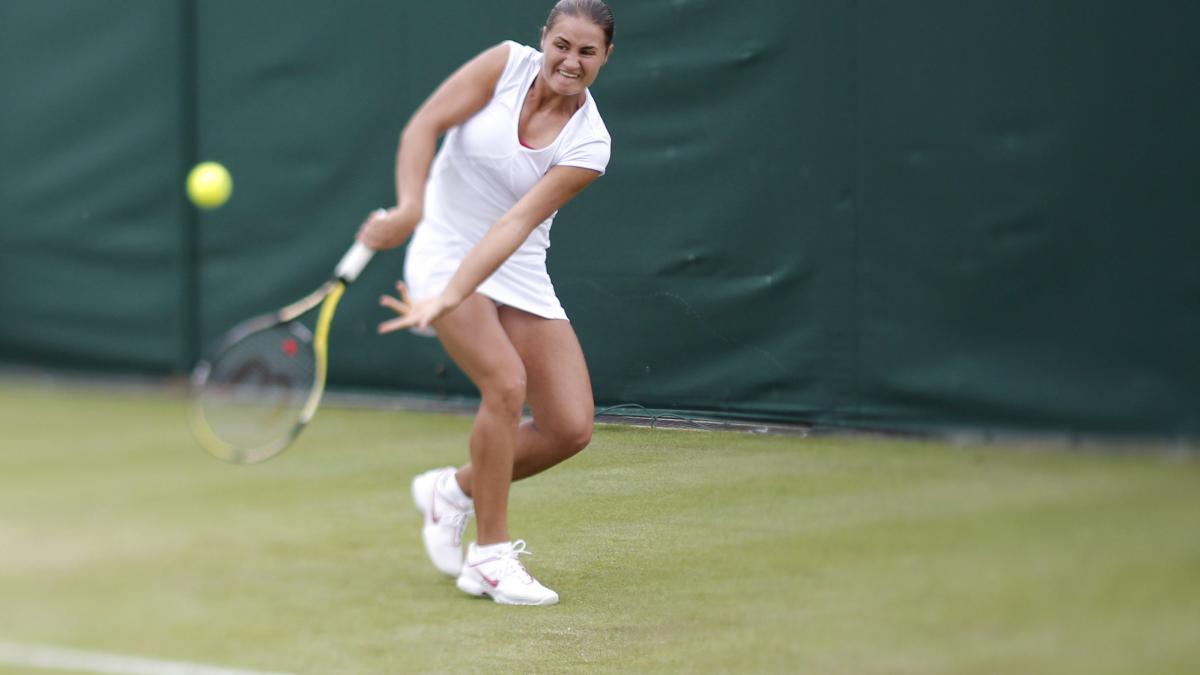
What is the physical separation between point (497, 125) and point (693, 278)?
0.32 m

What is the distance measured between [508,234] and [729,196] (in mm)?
650

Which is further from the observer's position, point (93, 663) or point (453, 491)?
point (93, 663)

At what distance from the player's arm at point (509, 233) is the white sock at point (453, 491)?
46cm

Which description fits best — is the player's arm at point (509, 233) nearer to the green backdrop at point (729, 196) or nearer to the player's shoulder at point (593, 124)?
the player's shoulder at point (593, 124)

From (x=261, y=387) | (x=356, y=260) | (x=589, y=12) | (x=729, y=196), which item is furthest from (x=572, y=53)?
(x=261, y=387)

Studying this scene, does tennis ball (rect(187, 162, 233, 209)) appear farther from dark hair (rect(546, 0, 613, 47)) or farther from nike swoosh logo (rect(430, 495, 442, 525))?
dark hair (rect(546, 0, 613, 47))

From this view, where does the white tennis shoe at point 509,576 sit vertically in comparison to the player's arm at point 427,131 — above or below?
below

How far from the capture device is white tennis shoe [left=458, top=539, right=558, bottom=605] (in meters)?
1.75

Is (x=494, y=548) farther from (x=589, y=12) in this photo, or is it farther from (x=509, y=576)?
(x=589, y=12)

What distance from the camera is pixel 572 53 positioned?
148 cm

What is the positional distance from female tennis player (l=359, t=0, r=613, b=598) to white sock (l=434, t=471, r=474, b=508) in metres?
0.12

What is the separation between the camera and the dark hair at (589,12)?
1.47 metres

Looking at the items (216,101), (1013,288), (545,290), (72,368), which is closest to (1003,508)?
(1013,288)

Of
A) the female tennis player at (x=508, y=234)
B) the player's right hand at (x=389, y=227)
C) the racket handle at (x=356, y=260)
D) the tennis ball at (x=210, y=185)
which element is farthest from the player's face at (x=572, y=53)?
the tennis ball at (x=210, y=185)
